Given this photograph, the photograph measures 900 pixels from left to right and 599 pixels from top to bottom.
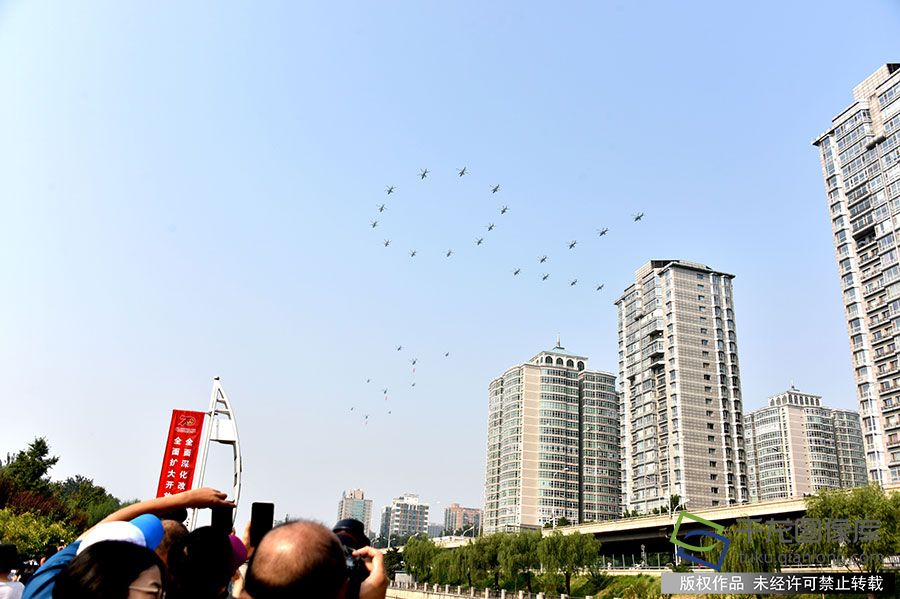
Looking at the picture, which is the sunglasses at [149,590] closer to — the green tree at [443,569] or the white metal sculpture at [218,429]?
the white metal sculpture at [218,429]

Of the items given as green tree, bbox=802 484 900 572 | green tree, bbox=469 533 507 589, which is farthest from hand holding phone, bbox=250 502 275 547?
green tree, bbox=469 533 507 589

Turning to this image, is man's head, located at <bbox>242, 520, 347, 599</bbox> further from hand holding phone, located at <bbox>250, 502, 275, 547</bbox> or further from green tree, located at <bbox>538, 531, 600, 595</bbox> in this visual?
green tree, located at <bbox>538, 531, 600, 595</bbox>

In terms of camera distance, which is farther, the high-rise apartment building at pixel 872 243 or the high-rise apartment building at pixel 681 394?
the high-rise apartment building at pixel 681 394

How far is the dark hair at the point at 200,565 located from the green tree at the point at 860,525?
3227 cm

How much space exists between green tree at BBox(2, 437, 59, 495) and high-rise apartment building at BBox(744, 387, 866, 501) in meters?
87.7

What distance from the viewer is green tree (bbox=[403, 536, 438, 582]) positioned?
230ft

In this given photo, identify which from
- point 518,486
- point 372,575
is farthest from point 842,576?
point 518,486

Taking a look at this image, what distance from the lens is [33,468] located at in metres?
58.2

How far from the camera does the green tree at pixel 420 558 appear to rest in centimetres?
6997

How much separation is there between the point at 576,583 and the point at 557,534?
558 centimetres

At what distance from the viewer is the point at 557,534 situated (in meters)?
52.2

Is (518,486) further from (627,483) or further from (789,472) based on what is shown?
(789,472)

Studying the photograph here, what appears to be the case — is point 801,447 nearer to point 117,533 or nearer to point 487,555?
point 487,555

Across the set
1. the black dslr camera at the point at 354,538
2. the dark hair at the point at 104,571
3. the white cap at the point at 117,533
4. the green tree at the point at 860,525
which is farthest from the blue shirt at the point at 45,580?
the green tree at the point at 860,525
